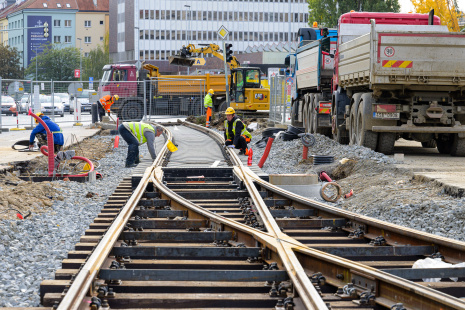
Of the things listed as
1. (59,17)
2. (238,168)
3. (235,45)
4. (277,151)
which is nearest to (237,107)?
(277,151)

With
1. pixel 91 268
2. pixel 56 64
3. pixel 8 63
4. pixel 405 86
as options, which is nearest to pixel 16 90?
pixel 405 86

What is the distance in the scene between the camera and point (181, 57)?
3638 cm

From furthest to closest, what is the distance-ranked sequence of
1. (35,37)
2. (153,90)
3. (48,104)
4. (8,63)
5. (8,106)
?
(35,37) → (8,63) → (153,90) → (48,104) → (8,106)

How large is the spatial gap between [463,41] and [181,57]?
77.9 ft

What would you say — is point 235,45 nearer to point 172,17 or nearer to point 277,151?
point 172,17

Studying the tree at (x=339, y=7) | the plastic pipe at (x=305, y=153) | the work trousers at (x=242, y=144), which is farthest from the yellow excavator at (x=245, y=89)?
the work trousers at (x=242, y=144)

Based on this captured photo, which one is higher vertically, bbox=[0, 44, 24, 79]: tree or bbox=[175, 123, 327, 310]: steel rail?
bbox=[0, 44, 24, 79]: tree

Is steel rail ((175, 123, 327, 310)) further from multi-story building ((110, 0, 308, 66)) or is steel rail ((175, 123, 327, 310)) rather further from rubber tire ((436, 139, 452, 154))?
multi-story building ((110, 0, 308, 66))

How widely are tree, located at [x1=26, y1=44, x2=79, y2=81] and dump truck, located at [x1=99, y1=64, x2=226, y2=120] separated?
57.8m

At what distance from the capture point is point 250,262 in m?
5.37

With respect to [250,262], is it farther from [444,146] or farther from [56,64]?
[56,64]

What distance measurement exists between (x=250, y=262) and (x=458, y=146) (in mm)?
10894

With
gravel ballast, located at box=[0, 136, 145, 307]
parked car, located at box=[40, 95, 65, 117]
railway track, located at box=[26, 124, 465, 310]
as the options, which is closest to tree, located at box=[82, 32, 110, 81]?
parked car, located at box=[40, 95, 65, 117]

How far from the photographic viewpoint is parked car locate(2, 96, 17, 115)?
99.2ft
